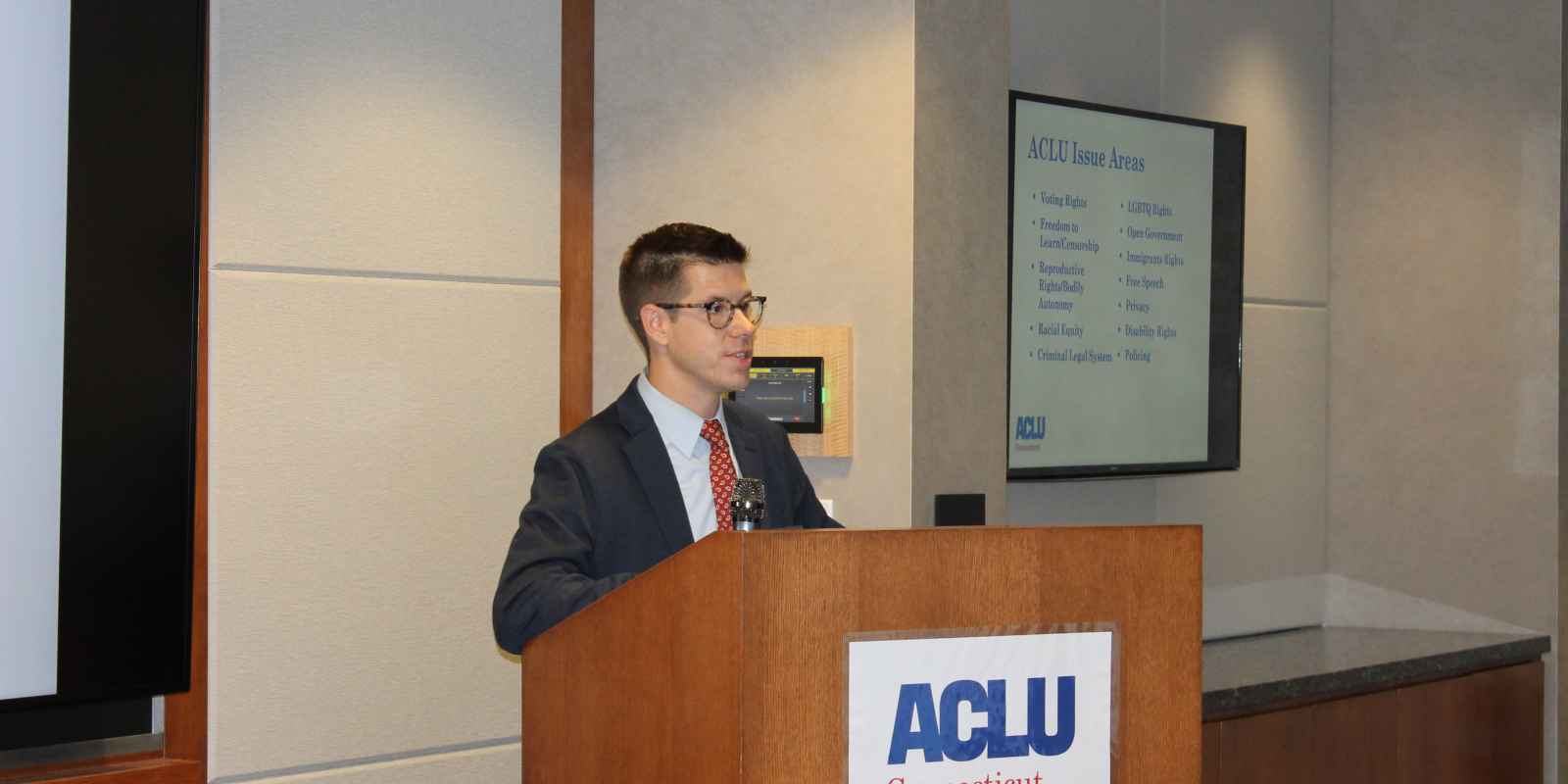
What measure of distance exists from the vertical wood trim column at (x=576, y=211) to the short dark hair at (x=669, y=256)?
0.81 meters

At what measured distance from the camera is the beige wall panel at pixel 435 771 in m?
2.88

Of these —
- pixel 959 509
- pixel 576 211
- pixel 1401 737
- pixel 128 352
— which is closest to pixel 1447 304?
pixel 1401 737

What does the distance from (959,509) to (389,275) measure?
1.25 metres

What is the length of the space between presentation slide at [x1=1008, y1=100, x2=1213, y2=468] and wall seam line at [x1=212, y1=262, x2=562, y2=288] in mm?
1107

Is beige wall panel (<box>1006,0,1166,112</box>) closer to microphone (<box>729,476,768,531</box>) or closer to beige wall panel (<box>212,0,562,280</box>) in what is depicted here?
beige wall panel (<box>212,0,562,280</box>)

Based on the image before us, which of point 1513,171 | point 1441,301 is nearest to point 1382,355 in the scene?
point 1441,301

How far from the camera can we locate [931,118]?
10.1 feet

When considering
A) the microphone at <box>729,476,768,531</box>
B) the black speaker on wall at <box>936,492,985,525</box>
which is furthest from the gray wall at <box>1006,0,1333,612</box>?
the microphone at <box>729,476,768,531</box>

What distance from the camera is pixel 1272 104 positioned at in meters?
4.19

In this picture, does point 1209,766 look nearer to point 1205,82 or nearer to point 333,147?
point 1205,82

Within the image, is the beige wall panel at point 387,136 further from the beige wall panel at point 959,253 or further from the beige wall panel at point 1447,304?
the beige wall panel at point 1447,304

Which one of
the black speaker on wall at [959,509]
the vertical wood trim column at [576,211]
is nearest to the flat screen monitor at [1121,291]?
the black speaker on wall at [959,509]

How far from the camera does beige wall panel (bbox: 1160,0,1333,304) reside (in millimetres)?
4012

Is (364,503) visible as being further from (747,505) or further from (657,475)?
(747,505)
